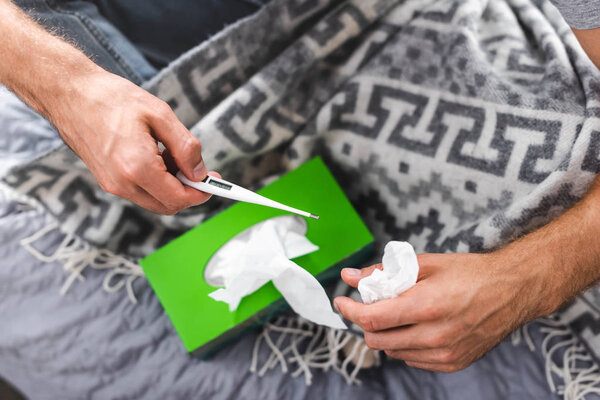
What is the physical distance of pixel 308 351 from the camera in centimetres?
72

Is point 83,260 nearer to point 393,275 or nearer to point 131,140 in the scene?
point 131,140

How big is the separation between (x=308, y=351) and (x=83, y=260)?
40cm

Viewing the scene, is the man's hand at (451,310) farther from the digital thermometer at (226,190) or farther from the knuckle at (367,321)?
the digital thermometer at (226,190)

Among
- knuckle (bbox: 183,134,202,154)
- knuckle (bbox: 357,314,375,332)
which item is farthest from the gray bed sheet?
knuckle (bbox: 183,134,202,154)

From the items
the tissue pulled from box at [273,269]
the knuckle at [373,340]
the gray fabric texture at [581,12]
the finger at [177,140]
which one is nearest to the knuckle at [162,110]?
the finger at [177,140]

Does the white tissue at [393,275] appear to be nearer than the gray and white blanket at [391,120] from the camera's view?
Yes

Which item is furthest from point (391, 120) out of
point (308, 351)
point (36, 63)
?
point (36, 63)

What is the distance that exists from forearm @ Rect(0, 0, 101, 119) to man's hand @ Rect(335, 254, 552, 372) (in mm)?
392

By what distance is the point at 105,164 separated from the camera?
0.49 meters

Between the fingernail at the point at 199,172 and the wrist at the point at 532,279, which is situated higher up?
the fingernail at the point at 199,172

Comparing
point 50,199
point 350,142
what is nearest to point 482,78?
point 350,142

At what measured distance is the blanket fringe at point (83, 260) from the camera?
75 centimetres

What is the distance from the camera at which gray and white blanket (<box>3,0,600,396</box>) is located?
0.62m

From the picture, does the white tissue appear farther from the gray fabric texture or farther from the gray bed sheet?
the gray fabric texture
